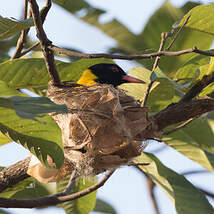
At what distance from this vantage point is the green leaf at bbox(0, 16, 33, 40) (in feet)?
7.96

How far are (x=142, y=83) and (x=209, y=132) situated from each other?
68cm

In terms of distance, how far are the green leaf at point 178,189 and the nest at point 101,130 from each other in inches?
20.5

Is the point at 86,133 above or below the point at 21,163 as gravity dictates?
above

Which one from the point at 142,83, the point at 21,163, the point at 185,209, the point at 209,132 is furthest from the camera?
the point at 209,132

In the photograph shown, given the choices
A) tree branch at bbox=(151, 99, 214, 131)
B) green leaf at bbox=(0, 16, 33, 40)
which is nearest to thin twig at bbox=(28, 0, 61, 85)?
green leaf at bbox=(0, 16, 33, 40)

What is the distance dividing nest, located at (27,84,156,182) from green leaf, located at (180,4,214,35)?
59 centimetres

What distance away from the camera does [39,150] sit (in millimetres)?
2406

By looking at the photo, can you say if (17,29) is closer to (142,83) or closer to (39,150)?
(39,150)

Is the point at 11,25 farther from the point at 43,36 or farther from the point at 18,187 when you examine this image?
the point at 18,187

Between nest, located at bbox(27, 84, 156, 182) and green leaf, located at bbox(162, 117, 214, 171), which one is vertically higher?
nest, located at bbox(27, 84, 156, 182)

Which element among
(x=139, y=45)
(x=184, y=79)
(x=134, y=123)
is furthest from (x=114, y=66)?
(x=134, y=123)

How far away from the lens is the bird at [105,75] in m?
4.39

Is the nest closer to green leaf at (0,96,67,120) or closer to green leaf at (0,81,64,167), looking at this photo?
green leaf at (0,81,64,167)

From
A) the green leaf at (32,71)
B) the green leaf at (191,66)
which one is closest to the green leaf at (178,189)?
the green leaf at (191,66)
